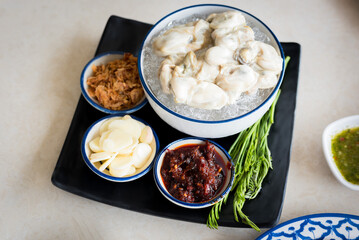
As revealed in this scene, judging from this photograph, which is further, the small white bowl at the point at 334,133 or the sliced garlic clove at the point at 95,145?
the small white bowl at the point at 334,133

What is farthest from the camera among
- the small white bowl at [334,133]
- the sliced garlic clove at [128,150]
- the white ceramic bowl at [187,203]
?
the small white bowl at [334,133]

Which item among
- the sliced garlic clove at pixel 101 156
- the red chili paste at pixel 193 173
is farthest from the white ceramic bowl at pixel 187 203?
the sliced garlic clove at pixel 101 156

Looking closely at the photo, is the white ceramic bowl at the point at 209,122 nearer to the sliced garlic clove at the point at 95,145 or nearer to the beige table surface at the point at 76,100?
the sliced garlic clove at the point at 95,145

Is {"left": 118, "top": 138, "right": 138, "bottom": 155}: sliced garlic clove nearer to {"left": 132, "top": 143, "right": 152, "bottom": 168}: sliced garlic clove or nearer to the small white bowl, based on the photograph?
{"left": 132, "top": 143, "right": 152, "bottom": 168}: sliced garlic clove

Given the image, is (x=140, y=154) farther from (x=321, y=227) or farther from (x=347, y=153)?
(x=347, y=153)

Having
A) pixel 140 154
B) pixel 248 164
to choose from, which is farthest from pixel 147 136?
pixel 248 164

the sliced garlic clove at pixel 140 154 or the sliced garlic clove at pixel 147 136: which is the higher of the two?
the sliced garlic clove at pixel 147 136
